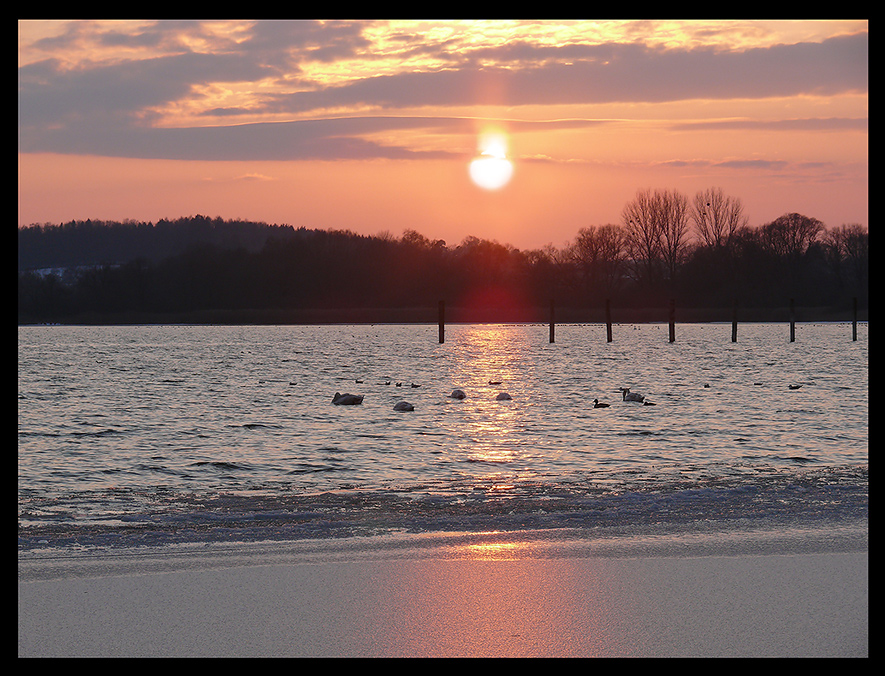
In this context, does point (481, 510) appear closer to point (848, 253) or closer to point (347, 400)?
point (347, 400)

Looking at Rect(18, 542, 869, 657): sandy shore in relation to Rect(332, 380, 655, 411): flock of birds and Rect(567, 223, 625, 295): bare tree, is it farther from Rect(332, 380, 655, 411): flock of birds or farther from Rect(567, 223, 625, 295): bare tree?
Rect(567, 223, 625, 295): bare tree

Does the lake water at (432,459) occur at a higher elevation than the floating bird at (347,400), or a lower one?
lower

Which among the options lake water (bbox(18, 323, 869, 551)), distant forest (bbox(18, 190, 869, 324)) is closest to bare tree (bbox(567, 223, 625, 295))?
distant forest (bbox(18, 190, 869, 324))

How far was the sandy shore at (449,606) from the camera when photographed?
5.39m

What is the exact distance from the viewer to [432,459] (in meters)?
15.6

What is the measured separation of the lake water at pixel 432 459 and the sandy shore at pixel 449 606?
5.12 ft

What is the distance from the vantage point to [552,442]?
17859 millimetres

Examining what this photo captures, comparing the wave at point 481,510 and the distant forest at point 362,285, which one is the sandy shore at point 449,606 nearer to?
the wave at point 481,510

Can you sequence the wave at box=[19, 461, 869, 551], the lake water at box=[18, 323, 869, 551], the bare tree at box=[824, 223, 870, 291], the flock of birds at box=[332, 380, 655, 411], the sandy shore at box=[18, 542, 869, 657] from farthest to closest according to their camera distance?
the bare tree at box=[824, 223, 870, 291] → the flock of birds at box=[332, 380, 655, 411] → the lake water at box=[18, 323, 869, 551] → the wave at box=[19, 461, 869, 551] → the sandy shore at box=[18, 542, 869, 657]

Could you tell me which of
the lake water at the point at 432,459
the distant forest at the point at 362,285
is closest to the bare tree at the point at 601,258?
the distant forest at the point at 362,285

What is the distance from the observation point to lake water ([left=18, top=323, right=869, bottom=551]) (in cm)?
987

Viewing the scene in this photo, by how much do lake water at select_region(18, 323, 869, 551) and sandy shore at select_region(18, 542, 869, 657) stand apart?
1.56m

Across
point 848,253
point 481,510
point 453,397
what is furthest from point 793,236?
point 481,510

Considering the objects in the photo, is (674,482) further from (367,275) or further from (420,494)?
(367,275)
